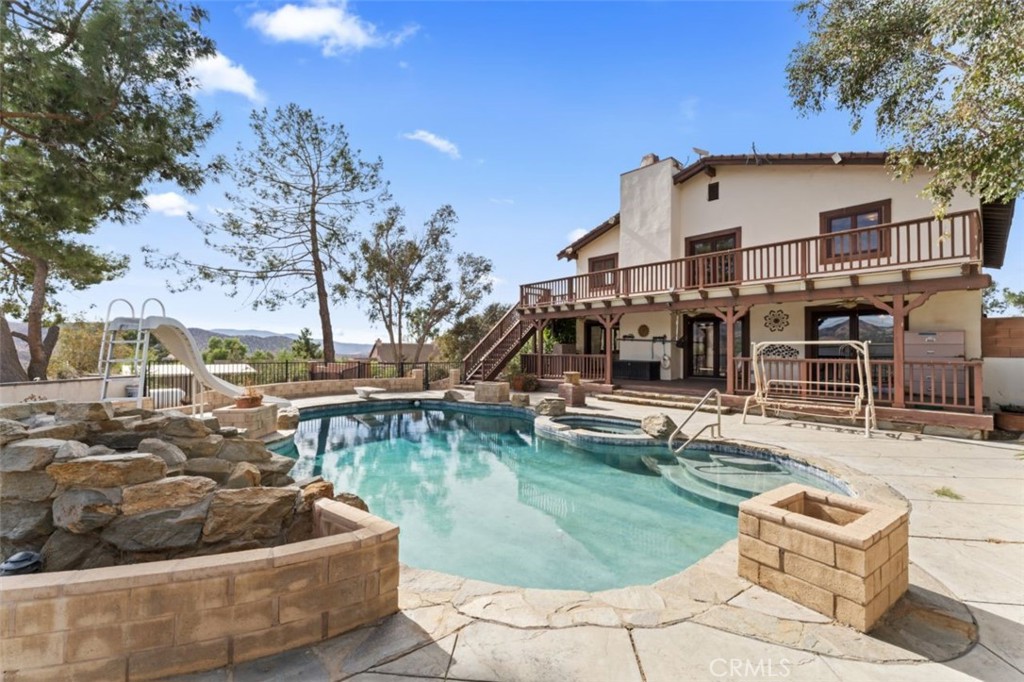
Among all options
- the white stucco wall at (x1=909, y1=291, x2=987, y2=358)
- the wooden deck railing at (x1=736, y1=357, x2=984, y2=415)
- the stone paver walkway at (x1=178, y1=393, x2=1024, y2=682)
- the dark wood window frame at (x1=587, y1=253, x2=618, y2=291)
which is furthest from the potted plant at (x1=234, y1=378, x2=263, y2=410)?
the white stucco wall at (x1=909, y1=291, x2=987, y2=358)

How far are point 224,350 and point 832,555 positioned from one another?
3615 cm

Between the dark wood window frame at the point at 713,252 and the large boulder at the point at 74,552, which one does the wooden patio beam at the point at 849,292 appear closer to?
the dark wood window frame at the point at 713,252

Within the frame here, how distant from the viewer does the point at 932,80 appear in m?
7.75

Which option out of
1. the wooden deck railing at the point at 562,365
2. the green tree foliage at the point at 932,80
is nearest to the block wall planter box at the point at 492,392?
the wooden deck railing at the point at 562,365

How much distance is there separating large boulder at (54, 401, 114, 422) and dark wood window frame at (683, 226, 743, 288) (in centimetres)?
1105

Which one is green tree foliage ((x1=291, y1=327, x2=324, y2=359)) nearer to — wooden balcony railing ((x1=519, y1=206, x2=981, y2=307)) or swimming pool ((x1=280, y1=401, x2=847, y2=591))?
swimming pool ((x1=280, y1=401, x2=847, y2=591))

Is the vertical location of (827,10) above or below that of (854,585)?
above

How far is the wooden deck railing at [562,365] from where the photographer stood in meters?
13.9

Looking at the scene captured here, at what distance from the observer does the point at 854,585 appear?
2.26 meters

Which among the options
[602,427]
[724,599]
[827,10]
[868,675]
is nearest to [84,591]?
[724,599]

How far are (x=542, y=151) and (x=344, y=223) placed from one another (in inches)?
402

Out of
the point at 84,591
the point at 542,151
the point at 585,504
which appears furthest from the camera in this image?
the point at 542,151

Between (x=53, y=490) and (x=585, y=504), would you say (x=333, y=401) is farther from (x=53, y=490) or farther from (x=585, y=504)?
(x=53, y=490)

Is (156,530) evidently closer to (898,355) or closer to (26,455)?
(26,455)
